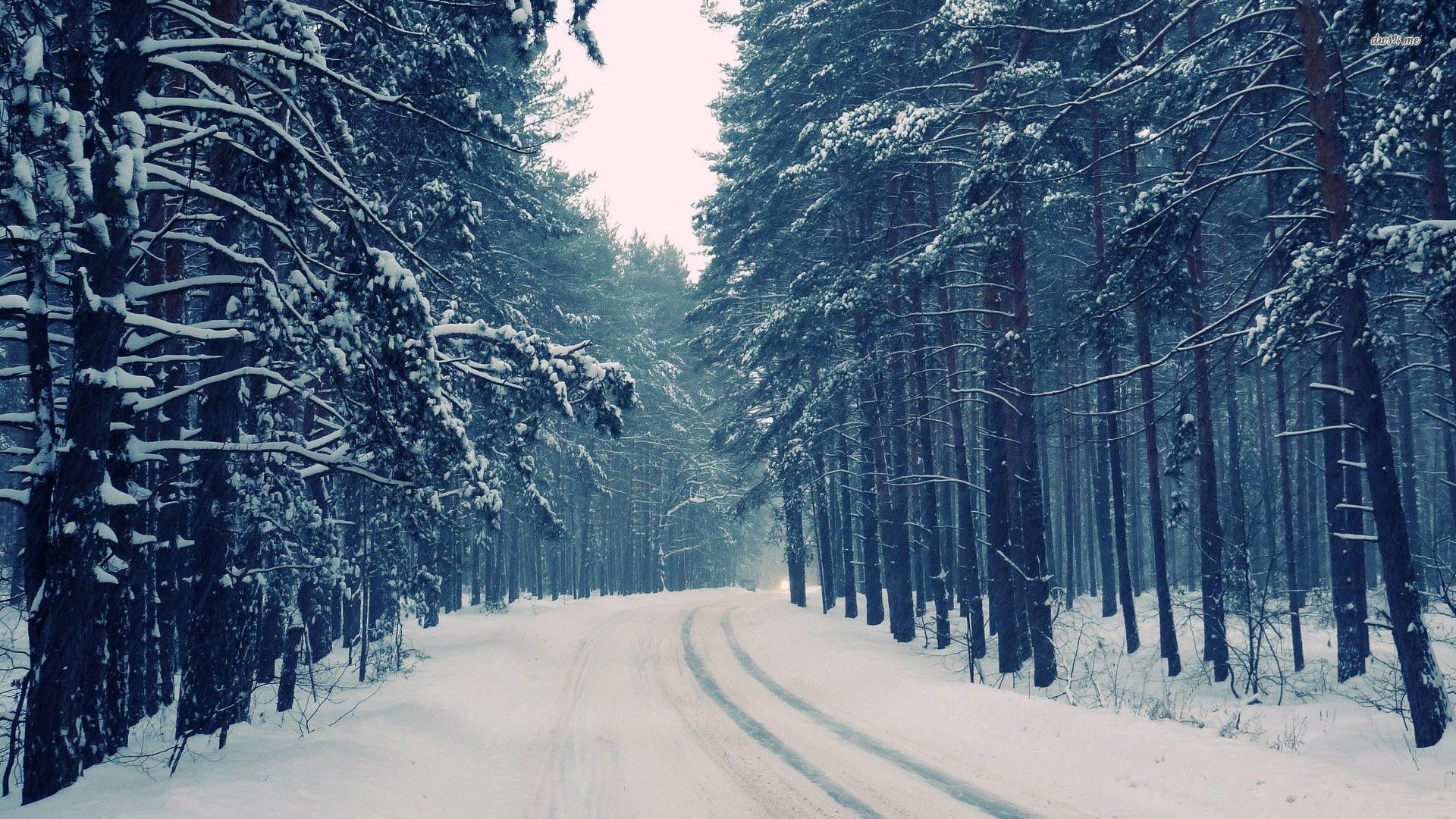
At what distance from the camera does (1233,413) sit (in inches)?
1002

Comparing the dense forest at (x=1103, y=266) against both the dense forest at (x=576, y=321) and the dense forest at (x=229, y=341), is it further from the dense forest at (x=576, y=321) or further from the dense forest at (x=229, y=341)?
the dense forest at (x=229, y=341)

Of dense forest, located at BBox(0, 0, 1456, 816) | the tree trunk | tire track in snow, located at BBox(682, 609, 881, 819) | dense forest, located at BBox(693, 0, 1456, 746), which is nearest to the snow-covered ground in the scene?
tire track in snow, located at BBox(682, 609, 881, 819)

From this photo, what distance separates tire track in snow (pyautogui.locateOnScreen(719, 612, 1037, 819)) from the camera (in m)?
7.53

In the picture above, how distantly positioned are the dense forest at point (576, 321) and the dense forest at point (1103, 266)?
4.1 inches

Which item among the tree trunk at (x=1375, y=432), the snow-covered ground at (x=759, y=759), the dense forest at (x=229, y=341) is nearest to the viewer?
the dense forest at (x=229, y=341)

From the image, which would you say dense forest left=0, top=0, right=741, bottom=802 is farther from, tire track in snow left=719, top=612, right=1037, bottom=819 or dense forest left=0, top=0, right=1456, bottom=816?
tire track in snow left=719, top=612, right=1037, bottom=819

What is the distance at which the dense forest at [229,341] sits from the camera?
6020 mm

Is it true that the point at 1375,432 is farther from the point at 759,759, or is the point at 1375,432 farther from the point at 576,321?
the point at 576,321

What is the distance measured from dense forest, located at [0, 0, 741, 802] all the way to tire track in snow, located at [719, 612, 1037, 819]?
16.6ft

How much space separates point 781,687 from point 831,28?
45.1 feet

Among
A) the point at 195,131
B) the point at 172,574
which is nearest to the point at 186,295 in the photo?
the point at 172,574

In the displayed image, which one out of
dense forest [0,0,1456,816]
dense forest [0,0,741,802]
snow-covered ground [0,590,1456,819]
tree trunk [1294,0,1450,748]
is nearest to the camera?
dense forest [0,0,741,802]

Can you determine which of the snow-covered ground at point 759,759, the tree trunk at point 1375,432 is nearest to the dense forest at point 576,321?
the tree trunk at point 1375,432

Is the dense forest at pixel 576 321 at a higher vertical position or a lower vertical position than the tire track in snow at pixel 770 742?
higher
